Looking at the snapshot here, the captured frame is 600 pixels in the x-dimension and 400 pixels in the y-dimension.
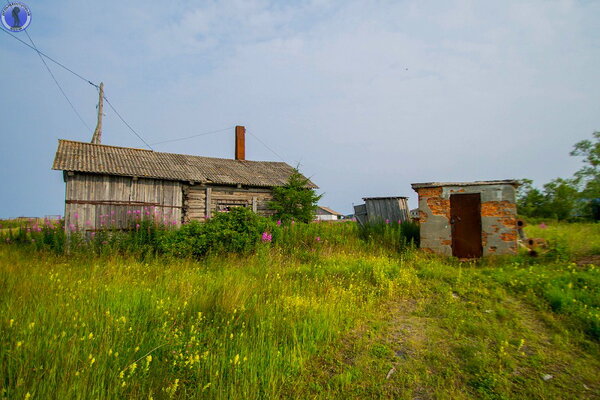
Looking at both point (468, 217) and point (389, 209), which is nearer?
point (468, 217)

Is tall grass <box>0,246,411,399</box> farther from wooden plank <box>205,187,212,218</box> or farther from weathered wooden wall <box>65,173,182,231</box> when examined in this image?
wooden plank <box>205,187,212,218</box>

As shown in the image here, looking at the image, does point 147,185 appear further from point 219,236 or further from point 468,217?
point 468,217

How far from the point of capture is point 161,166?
14297mm

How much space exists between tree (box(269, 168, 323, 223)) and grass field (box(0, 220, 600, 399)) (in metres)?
8.74

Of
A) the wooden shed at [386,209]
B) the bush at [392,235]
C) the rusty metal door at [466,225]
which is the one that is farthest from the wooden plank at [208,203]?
the rusty metal door at [466,225]

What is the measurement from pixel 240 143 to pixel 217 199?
5.83m

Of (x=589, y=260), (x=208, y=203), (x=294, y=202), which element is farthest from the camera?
(x=294, y=202)

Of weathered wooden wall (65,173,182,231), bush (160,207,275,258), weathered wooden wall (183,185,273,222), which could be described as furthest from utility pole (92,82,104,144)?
bush (160,207,275,258)

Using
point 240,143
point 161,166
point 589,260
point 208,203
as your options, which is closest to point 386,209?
point 589,260

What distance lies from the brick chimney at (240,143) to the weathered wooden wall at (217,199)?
428 centimetres

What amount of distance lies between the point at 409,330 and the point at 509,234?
5.84m

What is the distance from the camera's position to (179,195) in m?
14.0

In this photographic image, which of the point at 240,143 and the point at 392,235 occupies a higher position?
the point at 240,143

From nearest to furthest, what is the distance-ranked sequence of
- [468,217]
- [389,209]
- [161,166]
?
[468,217] → [389,209] → [161,166]
